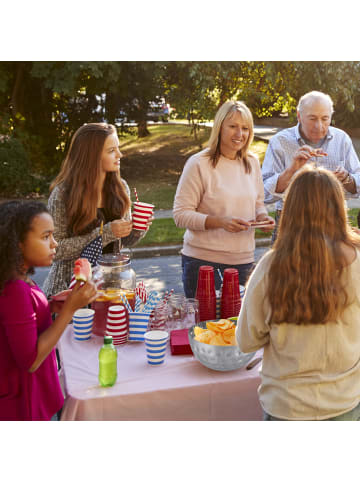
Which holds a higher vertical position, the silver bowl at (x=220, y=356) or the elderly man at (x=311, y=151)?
the elderly man at (x=311, y=151)

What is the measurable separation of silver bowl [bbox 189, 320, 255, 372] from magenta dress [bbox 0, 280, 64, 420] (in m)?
0.63

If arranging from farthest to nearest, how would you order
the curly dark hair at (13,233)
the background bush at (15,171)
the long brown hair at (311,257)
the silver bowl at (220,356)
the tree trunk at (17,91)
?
1. the tree trunk at (17,91)
2. the background bush at (15,171)
3. the silver bowl at (220,356)
4. the curly dark hair at (13,233)
5. the long brown hair at (311,257)

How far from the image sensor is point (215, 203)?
3.27m

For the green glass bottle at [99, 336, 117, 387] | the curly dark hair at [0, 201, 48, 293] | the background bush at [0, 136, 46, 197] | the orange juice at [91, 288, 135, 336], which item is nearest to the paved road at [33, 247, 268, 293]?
the orange juice at [91, 288, 135, 336]

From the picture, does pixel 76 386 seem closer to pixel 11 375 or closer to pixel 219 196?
pixel 11 375

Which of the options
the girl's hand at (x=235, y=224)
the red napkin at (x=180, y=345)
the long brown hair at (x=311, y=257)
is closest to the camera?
the long brown hair at (x=311, y=257)

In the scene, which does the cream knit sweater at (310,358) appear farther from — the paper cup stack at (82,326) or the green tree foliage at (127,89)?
the green tree foliage at (127,89)

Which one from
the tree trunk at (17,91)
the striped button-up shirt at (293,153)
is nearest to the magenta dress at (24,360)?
the striped button-up shirt at (293,153)

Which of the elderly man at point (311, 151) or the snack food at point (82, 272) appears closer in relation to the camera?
the snack food at point (82, 272)

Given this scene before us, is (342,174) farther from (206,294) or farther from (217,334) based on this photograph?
(217,334)

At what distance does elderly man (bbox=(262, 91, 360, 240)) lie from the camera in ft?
11.5

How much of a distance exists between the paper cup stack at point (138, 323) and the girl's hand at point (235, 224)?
0.92 metres

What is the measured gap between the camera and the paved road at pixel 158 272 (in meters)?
6.59
